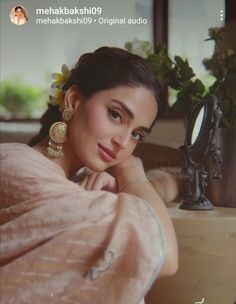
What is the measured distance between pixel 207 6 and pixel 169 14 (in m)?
0.06

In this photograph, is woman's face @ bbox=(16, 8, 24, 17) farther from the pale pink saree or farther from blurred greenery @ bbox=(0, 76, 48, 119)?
the pale pink saree

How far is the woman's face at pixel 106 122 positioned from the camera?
27.7 inches

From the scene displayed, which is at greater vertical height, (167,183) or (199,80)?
(199,80)

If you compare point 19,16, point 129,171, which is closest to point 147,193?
point 129,171

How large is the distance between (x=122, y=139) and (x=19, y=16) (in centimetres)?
25

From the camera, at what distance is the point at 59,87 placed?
28.7 inches

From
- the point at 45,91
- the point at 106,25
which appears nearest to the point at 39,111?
the point at 45,91

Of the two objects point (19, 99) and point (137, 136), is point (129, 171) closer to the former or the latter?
point (137, 136)

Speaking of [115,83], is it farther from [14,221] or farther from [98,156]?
[14,221]

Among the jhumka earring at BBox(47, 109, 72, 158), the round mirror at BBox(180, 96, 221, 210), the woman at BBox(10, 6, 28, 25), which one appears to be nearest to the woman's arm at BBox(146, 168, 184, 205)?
the round mirror at BBox(180, 96, 221, 210)

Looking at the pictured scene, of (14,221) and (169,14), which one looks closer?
(14,221)

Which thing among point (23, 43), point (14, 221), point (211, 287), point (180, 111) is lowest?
point (211, 287)

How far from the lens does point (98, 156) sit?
0.71 meters

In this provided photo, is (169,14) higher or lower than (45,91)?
higher
